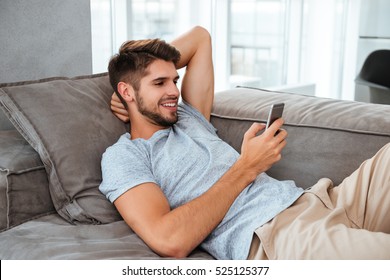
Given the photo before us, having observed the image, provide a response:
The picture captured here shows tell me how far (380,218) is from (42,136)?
87 cm

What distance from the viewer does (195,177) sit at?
143 centimetres

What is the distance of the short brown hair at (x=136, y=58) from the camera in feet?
5.19

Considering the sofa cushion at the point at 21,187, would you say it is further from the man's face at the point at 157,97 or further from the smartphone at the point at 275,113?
the smartphone at the point at 275,113

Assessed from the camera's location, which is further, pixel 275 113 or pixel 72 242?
pixel 275 113

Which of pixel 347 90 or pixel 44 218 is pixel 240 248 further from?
pixel 347 90

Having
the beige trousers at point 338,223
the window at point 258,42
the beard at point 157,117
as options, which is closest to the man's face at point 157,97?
the beard at point 157,117

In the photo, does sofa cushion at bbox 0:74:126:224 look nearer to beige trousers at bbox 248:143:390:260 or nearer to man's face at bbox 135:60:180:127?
man's face at bbox 135:60:180:127

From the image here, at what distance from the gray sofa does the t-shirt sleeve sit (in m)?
0.07

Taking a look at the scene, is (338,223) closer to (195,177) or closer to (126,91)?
(195,177)

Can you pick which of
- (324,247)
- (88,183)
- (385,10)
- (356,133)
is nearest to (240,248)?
(324,247)

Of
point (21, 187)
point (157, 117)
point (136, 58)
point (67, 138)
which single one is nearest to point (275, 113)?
point (157, 117)

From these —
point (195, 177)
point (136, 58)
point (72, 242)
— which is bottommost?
point (72, 242)

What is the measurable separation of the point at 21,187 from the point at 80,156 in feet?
0.55

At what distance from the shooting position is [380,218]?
1.34 metres
